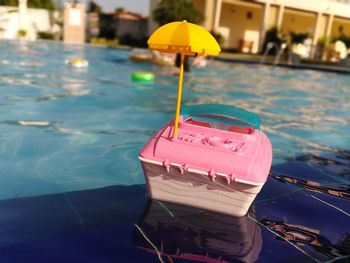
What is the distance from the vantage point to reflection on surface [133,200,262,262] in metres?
2.85

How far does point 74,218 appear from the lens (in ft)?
10.8

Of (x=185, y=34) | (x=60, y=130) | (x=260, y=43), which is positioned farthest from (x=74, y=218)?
(x=260, y=43)

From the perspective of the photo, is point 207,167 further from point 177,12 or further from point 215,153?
point 177,12

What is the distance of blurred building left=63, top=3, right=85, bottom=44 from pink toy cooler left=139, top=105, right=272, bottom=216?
29681 millimetres

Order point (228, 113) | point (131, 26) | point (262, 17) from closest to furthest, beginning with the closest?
point (228, 113) < point (262, 17) < point (131, 26)

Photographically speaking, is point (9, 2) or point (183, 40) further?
point (9, 2)

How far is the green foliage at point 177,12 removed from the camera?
2698 cm

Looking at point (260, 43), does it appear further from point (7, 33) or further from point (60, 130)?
point (60, 130)

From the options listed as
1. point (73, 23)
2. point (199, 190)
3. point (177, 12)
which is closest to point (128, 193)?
point (199, 190)

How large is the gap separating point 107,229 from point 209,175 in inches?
34.4

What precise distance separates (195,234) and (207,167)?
0.52m

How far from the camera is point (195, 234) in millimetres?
3105

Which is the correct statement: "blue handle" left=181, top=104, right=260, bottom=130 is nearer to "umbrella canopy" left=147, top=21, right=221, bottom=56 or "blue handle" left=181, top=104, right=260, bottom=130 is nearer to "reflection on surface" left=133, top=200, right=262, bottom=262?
"umbrella canopy" left=147, top=21, right=221, bottom=56

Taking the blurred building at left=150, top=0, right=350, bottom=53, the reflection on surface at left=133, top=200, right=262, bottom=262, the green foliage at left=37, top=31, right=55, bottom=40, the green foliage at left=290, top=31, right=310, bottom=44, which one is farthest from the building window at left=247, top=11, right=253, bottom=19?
the reflection on surface at left=133, top=200, right=262, bottom=262
